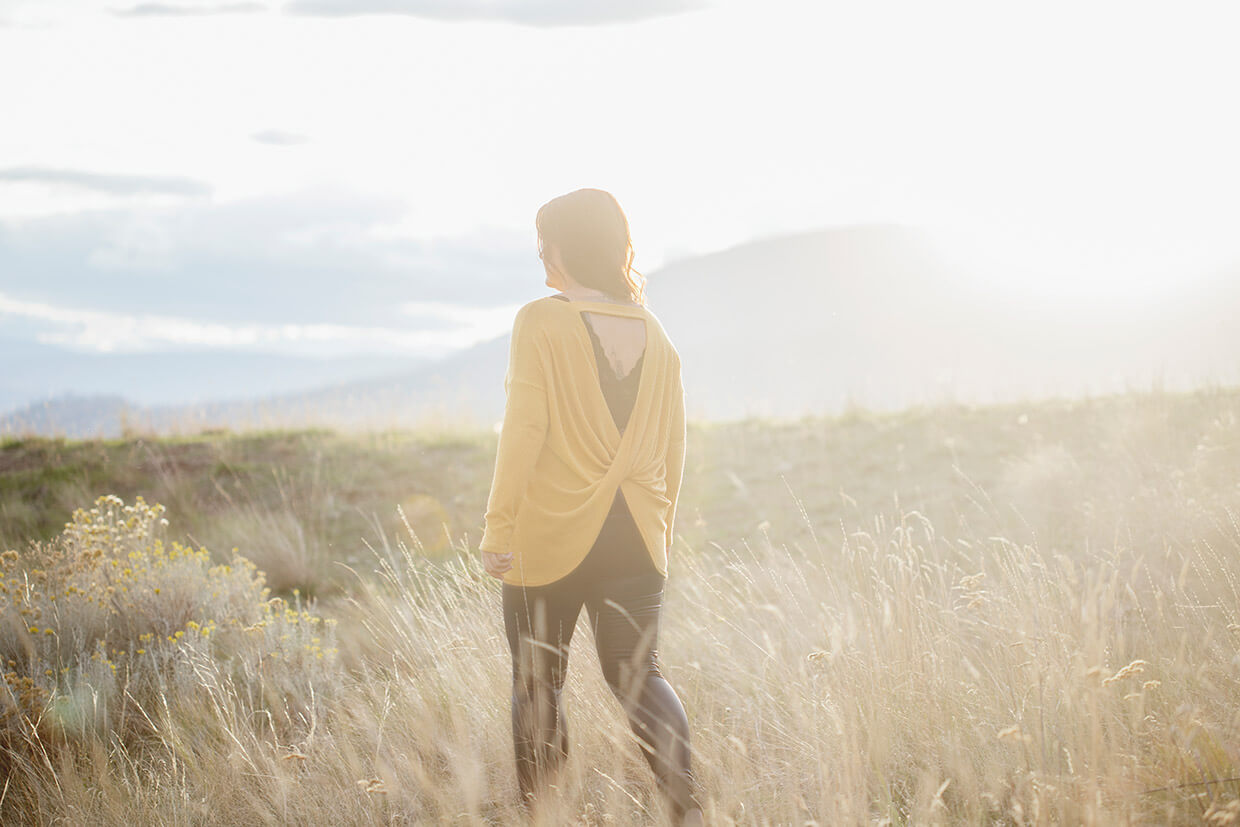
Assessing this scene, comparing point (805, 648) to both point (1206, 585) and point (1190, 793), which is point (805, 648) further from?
point (1206, 585)

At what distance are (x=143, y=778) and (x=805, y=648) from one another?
3067mm

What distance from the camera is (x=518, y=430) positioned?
2.41 m

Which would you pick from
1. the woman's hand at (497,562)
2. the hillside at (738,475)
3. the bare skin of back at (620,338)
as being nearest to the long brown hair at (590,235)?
the bare skin of back at (620,338)

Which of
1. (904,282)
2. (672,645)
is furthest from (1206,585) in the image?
(904,282)

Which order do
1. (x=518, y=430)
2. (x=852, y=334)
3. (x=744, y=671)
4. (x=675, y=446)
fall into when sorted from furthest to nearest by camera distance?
(x=852, y=334)
(x=744, y=671)
(x=675, y=446)
(x=518, y=430)

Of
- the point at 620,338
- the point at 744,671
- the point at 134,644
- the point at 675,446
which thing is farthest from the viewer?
the point at 134,644

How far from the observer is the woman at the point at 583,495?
2428 millimetres

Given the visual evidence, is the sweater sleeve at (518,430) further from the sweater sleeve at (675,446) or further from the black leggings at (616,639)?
the sweater sleeve at (675,446)

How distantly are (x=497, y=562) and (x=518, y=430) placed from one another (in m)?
0.39

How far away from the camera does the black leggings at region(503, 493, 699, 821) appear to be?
2.45m

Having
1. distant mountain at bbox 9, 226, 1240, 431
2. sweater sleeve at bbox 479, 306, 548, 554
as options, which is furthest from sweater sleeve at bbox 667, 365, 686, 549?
distant mountain at bbox 9, 226, 1240, 431

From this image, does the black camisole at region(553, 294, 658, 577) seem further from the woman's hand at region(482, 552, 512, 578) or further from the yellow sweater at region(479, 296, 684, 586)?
the woman's hand at region(482, 552, 512, 578)

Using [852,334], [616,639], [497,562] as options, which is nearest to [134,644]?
[497,562]

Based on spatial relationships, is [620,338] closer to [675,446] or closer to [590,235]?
[590,235]
